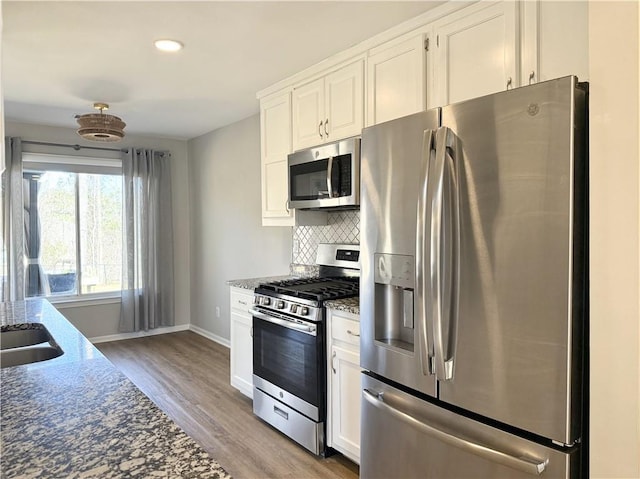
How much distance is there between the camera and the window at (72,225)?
16.3 ft

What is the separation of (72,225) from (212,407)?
308 cm

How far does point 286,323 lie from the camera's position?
275 centimetres

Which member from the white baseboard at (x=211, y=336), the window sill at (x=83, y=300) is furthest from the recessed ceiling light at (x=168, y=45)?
the window sill at (x=83, y=300)

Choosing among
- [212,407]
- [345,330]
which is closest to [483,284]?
[345,330]

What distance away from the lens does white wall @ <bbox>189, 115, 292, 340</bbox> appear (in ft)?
14.6

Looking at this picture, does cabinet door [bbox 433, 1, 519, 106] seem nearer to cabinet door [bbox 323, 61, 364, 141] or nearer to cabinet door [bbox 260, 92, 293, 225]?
cabinet door [bbox 323, 61, 364, 141]

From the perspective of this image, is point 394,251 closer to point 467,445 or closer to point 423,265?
point 423,265

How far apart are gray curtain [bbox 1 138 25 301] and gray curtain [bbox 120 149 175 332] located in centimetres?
101

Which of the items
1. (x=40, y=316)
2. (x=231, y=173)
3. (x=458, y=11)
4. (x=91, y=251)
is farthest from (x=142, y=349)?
(x=458, y=11)

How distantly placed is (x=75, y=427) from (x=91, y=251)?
15.9 feet

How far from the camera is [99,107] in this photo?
4039 millimetres

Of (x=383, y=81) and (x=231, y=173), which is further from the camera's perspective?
(x=231, y=173)

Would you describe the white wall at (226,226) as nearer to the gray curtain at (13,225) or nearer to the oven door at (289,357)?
the oven door at (289,357)

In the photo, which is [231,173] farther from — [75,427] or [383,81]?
[75,427]
